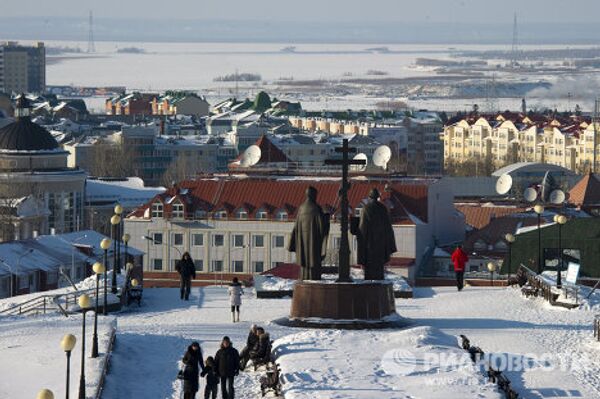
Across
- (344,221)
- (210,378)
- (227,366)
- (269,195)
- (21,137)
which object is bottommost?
(210,378)

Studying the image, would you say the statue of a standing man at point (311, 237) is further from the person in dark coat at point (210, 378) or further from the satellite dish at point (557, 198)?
the satellite dish at point (557, 198)

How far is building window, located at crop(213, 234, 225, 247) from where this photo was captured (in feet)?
207

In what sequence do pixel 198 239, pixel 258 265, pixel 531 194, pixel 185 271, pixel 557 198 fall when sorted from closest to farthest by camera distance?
pixel 185 271 < pixel 258 265 < pixel 198 239 < pixel 557 198 < pixel 531 194

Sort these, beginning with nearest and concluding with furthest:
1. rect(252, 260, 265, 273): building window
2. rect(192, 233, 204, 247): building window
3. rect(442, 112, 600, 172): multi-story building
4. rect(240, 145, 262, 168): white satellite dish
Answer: rect(252, 260, 265, 273): building window < rect(192, 233, 204, 247): building window < rect(240, 145, 262, 168): white satellite dish < rect(442, 112, 600, 172): multi-story building

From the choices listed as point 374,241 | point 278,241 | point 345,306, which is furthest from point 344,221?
point 278,241

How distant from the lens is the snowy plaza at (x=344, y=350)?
2872cm

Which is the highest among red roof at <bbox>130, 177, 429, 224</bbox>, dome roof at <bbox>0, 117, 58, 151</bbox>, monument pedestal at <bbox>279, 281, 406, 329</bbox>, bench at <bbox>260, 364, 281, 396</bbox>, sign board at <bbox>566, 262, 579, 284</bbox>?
dome roof at <bbox>0, 117, 58, 151</bbox>

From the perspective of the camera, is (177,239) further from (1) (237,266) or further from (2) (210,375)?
(2) (210,375)

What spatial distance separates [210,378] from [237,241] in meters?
35.2

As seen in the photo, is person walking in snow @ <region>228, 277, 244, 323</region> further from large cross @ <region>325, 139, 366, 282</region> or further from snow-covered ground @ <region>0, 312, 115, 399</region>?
snow-covered ground @ <region>0, 312, 115, 399</region>

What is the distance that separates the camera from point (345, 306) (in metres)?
34.4

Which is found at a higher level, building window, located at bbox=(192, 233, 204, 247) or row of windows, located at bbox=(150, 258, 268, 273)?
building window, located at bbox=(192, 233, 204, 247)

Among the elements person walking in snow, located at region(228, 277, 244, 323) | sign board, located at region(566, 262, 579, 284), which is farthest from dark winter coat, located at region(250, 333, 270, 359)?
sign board, located at region(566, 262, 579, 284)

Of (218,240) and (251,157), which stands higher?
(251,157)
